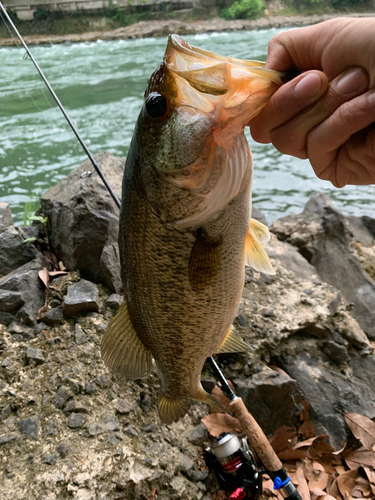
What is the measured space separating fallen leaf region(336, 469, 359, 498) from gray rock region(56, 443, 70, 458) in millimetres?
1703

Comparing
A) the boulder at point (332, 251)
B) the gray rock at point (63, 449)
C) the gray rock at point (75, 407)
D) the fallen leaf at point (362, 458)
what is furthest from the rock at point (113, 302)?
the boulder at point (332, 251)

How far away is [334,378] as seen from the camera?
9.32 feet

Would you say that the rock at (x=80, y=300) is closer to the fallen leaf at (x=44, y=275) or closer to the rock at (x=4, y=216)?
the fallen leaf at (x=44, y=275)

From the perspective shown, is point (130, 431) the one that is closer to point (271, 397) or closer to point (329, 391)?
point (271, 397)

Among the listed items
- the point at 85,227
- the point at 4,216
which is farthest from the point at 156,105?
the point at 4,216

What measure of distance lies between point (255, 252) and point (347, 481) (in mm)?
1884

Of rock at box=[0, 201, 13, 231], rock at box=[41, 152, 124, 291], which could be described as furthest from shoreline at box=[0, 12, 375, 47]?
rock at box=[41, 152, 124, 291]

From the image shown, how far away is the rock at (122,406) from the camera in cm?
233

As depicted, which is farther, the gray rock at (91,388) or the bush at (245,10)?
the bush at (245,10)

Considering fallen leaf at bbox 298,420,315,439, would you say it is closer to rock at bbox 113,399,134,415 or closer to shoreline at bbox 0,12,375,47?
rock at bbox 113,399,134,415

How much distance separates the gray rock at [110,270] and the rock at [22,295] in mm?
467

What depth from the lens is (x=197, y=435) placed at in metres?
2.44

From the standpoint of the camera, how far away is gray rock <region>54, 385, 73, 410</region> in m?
2.25

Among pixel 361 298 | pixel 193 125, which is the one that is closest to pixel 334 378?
pixel 361 298
